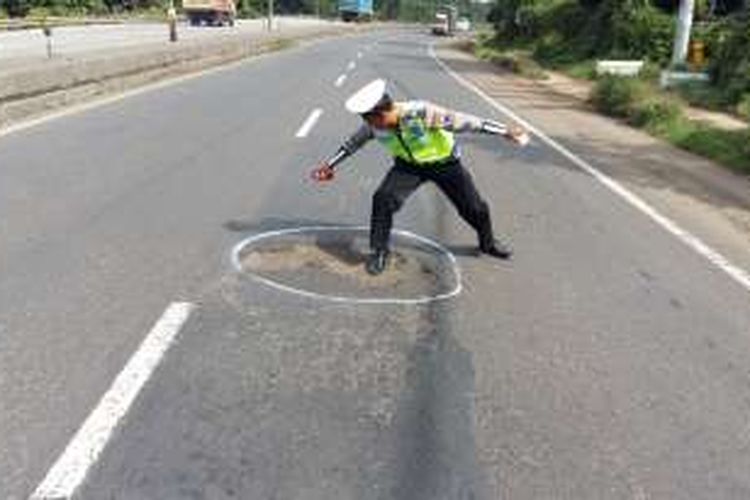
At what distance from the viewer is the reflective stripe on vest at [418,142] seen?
7.49 metres

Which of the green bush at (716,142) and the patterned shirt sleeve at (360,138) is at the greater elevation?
the patterned shirt sleeve at (360,138)

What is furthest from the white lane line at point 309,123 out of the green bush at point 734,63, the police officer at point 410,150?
the green bush at point 734,63

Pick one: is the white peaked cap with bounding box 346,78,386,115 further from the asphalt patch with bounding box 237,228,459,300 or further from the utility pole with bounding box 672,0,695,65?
the utility pole with bounding box 672,0,695,65

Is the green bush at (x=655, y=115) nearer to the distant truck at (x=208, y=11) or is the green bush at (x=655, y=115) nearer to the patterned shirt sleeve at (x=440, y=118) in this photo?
the patterned shirt sleeve at (x=440, y=118)

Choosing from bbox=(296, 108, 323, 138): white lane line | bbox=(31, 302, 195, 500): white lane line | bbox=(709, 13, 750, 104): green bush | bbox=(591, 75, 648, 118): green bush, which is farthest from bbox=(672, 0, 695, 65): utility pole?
bbox=(31, 302, 195, 500): white lane line

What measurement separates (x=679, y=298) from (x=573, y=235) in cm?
198

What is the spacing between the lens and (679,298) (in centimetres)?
736

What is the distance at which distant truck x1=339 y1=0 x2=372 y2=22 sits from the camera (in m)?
121

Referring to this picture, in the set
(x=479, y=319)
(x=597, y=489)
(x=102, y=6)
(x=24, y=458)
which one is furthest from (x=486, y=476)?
(x=102, y=6)

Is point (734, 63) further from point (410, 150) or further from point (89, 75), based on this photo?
point (410, 150)

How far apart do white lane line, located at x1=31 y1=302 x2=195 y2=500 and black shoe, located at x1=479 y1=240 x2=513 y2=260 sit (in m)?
2.73

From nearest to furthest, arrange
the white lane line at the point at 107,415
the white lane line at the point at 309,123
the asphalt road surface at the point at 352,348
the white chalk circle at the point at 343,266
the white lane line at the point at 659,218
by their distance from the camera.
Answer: the white lane line at the point at 107,415 → the asphalt road surface at the point at 352,348 → the white chalk circle at the point at 343,266 → the white lane line at the point at 659,218 → the white lane line at the point at 309,123

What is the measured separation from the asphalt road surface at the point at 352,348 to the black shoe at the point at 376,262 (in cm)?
11

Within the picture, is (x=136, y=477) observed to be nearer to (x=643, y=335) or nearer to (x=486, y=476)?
(x=486, y=476)
